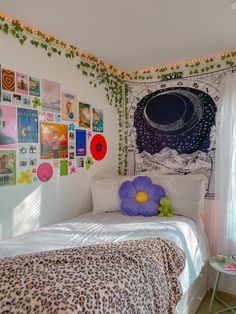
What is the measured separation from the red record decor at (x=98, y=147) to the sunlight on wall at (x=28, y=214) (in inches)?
31.8

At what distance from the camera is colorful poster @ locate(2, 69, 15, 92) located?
1.86 meters

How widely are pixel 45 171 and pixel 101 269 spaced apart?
1.20m

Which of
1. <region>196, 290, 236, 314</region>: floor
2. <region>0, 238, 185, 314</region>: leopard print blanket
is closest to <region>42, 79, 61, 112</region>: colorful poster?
<region>0, 238, 185, 314</region>: leopard print blanket

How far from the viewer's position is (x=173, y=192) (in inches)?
97.8

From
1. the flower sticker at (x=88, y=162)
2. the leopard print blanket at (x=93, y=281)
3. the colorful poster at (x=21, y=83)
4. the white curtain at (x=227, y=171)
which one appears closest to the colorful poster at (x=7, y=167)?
the colorful poster at (x=21, y=83)

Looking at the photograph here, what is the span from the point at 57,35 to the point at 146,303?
6.90 feet

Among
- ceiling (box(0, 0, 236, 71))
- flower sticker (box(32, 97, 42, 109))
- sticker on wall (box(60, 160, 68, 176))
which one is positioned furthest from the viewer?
sticker on wall (box(60, 160, 68, 176))

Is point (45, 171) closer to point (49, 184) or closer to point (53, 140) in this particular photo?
point (49, 184)

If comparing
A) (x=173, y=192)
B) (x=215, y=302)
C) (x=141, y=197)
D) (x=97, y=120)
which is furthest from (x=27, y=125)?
(x=215, y=302)

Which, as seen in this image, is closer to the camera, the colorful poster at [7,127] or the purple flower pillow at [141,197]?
the colorful poster at [7,127]

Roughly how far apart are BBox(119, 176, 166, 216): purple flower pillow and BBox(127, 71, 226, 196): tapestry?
17.3 inches

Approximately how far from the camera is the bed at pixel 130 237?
1.74 metres

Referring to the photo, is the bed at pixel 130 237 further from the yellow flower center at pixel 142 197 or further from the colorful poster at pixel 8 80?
the colorful poster at pixel 8 80

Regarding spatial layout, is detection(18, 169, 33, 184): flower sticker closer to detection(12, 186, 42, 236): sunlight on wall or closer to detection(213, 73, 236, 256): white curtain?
detection(12, 186, 42, 236): sunlight on wall
